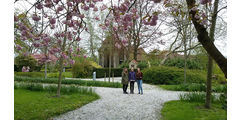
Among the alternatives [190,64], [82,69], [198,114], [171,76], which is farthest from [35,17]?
[190,64]

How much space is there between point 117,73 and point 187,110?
52.1 ft

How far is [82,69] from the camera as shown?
16.9 m

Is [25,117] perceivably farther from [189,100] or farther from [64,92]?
[189,100]

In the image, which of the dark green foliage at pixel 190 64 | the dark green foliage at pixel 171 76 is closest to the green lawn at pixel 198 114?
the dark green foliage at pixel 171 76

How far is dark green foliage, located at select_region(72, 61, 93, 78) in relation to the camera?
16.7m

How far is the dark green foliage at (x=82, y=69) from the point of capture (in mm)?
16703

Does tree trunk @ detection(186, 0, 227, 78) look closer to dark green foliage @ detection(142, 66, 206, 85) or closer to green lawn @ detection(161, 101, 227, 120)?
green lawn @ detection(161, 101, 227, 120)

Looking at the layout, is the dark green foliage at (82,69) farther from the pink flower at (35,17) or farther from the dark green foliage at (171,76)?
the pink flower at (35,17)

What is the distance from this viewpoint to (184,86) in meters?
9.76

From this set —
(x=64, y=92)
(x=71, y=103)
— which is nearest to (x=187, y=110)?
(x=71, y=103)

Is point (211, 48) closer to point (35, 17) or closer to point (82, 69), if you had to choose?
point (35, 17)

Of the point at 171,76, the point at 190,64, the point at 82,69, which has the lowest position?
the point at 171,76

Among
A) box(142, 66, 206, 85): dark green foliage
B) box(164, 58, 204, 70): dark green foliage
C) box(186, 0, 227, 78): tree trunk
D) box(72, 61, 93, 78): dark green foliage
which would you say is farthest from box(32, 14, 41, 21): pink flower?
box(164, 58, 204, 70): dark green foliage
